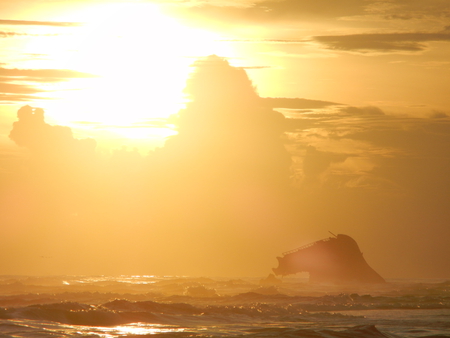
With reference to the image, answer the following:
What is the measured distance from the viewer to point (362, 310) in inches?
1265

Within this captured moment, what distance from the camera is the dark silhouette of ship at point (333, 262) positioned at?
60625 mm

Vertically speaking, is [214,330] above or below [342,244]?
below

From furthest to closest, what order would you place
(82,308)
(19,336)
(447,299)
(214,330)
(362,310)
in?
(447,299) < (362,310) < (82,308) < (214,330) < (19,336)

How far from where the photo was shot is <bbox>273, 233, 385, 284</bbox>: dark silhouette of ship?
60.6 m

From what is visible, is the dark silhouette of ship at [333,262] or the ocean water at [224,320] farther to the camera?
the dark silhouette of ship at [333,262]

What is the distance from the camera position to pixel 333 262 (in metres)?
60.8

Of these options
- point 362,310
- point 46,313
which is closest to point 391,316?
point 362,310

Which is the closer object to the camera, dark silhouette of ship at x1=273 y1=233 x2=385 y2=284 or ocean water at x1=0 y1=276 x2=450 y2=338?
ocean water at x1=0 y1=276 x2=450 y2=338

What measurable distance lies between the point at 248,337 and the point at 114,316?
811 centimetres

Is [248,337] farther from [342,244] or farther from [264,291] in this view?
[342,244]

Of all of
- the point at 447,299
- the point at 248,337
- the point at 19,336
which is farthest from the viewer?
the point at 447,299

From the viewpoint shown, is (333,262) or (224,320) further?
(333,262)

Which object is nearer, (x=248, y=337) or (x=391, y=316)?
(x=248, y=337)

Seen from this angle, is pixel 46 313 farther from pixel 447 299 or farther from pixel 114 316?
pixel 447 299
